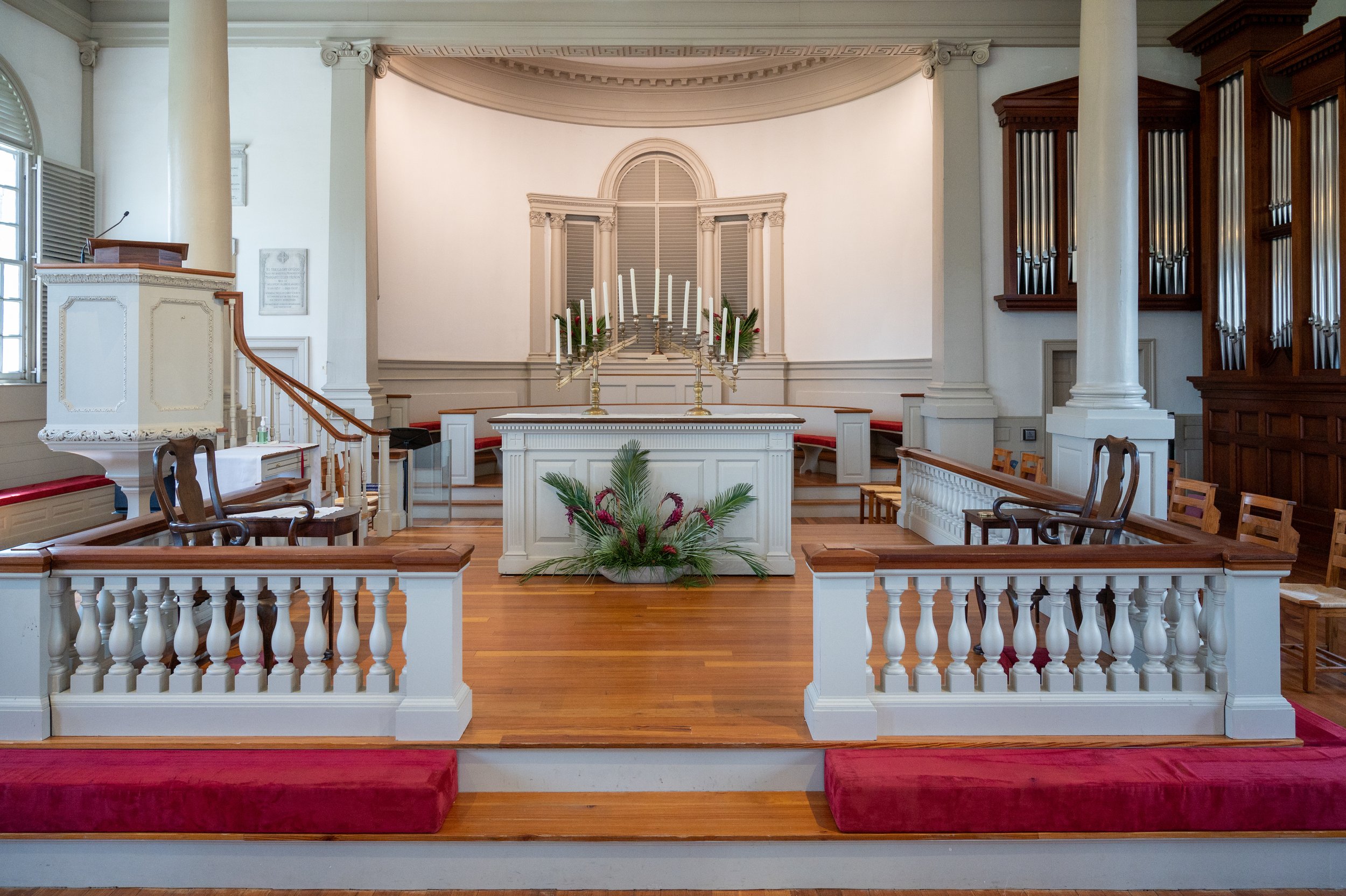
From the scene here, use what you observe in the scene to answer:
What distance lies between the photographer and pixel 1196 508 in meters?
4.94

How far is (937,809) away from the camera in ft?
9.40

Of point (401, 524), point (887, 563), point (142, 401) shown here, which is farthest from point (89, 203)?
point (887, 563)

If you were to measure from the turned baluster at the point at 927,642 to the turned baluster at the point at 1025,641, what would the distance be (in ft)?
0.84

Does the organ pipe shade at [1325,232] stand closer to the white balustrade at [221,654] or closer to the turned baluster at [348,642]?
the white balustrade at [221,654]

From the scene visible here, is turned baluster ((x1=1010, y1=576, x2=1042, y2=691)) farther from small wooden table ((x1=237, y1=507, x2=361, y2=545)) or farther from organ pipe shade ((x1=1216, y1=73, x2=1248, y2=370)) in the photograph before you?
organ pipe shade ((x1=1216, y1=73, x2=1248, y2=370))

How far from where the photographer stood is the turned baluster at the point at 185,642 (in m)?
3.14

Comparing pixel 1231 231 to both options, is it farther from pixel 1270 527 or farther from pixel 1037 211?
pixel 1270 527

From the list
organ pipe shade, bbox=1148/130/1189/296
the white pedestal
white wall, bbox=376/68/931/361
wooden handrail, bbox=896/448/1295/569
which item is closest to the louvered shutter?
white wall, bbox=376/68/931/361

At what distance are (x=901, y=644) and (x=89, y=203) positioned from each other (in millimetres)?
8453

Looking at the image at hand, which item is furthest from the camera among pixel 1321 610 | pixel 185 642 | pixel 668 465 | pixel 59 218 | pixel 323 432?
pixel 59 218

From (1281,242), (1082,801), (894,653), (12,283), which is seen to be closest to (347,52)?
(12,283)

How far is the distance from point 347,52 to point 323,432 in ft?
12.7

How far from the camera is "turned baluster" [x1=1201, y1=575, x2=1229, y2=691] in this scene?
313cm

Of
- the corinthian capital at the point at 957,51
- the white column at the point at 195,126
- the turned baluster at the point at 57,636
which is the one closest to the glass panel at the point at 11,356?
the white column at the point at 195,126
